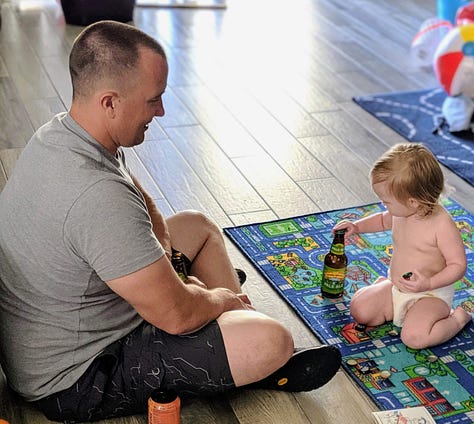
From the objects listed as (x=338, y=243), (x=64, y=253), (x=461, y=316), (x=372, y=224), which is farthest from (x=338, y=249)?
(x=64, y=253)

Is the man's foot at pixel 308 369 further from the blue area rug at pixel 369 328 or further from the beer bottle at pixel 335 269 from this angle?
the beer bottle at pixel 335 269

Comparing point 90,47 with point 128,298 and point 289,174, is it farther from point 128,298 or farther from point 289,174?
point 289,174

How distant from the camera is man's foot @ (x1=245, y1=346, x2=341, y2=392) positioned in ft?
7.18

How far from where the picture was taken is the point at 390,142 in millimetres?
3760

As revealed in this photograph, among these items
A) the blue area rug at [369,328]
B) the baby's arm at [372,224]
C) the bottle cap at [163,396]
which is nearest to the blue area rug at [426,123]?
the blue area rug at [369,328]

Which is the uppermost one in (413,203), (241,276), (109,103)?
(109,103)

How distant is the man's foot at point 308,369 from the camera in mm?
2189

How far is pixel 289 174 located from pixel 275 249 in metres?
0.60

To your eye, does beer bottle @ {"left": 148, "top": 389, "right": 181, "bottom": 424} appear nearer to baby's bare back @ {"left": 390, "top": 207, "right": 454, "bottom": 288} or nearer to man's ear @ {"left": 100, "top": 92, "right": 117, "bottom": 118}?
man's ear @ {"left": 100, "top": 92, "right": 117, "bottom": 118}

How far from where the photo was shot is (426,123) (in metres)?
3.95

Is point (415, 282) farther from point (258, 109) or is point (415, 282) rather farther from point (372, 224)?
point (258, 109)

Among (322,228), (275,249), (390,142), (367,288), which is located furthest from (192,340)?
(390,142)

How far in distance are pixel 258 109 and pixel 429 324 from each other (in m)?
1.83

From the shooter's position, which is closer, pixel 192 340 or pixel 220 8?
pixel 192 340
